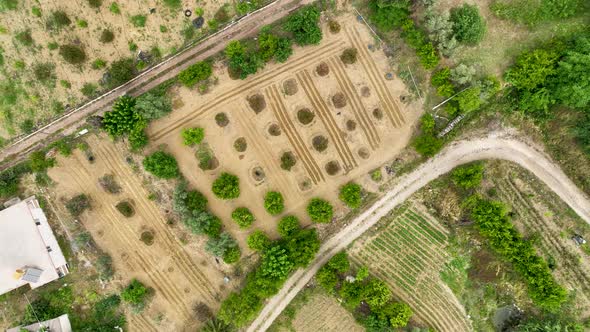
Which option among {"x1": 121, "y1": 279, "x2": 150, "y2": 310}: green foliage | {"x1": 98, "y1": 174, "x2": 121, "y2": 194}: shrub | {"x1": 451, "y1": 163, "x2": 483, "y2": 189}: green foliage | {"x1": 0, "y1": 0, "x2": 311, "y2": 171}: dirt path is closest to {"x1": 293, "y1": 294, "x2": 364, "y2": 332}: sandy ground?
{"x1": 121, "y1": 279, "x2": 150, "y2": 310}: green foliage

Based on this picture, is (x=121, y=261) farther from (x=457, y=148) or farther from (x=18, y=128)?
(x=457, y=148)

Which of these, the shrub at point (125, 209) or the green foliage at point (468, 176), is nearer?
the green foliage at point (468, 176)

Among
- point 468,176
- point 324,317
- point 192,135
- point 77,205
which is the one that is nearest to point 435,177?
point 468,176

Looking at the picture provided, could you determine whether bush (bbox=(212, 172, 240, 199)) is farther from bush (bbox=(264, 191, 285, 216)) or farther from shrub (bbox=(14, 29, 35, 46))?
shrub (bbox=(14, 29, 35, 46))

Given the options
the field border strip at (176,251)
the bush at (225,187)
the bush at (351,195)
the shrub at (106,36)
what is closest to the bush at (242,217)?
the bush at (225,187)

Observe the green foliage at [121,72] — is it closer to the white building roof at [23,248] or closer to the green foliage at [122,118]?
the green foliage at [122,118]

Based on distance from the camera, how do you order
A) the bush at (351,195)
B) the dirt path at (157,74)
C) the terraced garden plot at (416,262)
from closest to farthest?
the bush at (351,195) → the dirt path at (157,74) → the terraced garden plot at (416,262)
